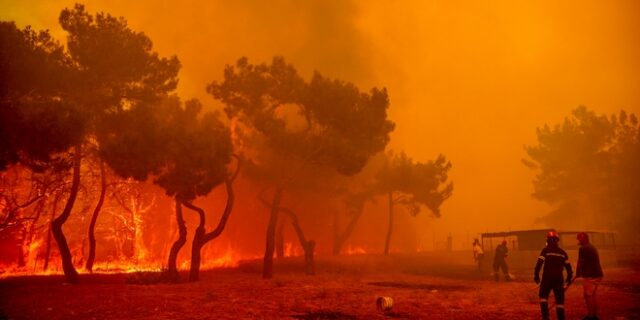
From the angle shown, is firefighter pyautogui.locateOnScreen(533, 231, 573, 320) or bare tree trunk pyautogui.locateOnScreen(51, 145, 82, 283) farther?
bare tree trunk pyautogui.locateOnScreen(51, 145, 82, 283)

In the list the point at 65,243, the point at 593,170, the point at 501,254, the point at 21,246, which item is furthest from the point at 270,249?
the point at 593,170

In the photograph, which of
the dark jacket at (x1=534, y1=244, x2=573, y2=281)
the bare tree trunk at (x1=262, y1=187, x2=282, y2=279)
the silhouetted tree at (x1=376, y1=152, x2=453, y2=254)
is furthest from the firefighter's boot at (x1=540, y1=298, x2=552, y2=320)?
the silhouetted tree at (x1=376, y1=152, x2=453, y2=254)

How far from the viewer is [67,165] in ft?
62.2

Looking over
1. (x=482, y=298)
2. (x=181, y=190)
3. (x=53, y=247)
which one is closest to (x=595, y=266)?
(x=482, y=298)

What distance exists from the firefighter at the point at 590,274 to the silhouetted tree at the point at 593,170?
47.2m

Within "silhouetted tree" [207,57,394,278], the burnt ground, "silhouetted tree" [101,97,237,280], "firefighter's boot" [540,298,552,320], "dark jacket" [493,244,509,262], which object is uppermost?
"silhouetted tree" [207,57,394,278]

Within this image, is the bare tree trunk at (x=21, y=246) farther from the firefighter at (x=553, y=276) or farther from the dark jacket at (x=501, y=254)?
the firefighter at (x=553, y=276)

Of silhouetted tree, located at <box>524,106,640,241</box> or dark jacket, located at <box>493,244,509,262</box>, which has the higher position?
silhouetted tree, located at <box>524,106,640,241</box>

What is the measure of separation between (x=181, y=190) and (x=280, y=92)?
31.8 ft

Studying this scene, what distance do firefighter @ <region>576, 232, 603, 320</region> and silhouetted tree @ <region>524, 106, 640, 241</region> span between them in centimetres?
4722

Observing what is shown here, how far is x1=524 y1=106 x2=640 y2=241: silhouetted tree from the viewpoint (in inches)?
2012

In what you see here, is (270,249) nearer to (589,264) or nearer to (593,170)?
(589,264)

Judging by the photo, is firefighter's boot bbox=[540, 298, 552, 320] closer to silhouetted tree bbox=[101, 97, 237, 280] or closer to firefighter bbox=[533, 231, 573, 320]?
firefighter bbox=[533, 231, 573, 320]

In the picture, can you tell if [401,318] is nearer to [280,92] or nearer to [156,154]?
[156,154]
